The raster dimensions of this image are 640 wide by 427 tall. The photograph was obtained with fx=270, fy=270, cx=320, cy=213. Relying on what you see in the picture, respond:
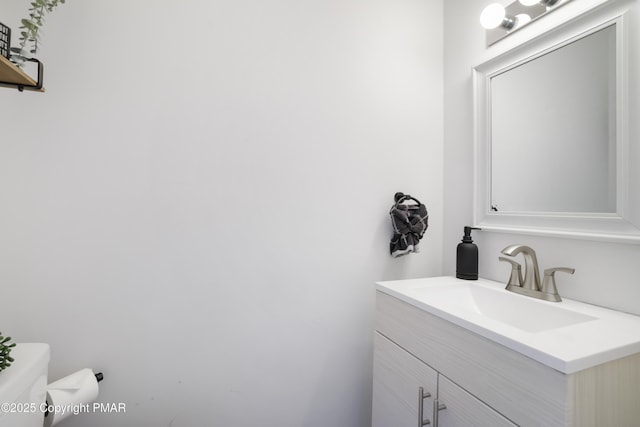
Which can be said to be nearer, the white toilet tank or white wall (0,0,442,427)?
the white toilet tank

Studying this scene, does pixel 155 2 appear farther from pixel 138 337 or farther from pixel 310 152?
pixel 138 337

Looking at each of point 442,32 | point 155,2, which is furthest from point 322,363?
point 442,32

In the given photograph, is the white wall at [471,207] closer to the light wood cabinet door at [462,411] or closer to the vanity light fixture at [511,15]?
the vanity light fixture at [511,15]

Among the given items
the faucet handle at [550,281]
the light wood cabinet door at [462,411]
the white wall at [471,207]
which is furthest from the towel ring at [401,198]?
the light wood cabinet door at [462,411]

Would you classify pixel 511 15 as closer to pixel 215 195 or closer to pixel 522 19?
pixel 522 19

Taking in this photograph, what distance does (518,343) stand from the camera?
578 millimetres

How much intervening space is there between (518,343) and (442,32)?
1.52 metres

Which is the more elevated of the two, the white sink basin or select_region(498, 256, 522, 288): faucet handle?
select_region(498, 256, 522, 288): faucet handle

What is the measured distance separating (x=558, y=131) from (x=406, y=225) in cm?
63

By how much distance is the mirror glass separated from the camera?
84cm

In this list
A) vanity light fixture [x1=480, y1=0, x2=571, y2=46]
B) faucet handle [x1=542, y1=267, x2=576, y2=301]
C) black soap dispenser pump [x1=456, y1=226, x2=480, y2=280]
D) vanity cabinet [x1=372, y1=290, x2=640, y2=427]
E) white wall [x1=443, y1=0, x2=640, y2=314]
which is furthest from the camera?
black soap dispenser pump [x1=456, y1=226, x2=480, y2=280]

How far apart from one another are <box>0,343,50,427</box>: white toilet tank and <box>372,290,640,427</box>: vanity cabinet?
101cm

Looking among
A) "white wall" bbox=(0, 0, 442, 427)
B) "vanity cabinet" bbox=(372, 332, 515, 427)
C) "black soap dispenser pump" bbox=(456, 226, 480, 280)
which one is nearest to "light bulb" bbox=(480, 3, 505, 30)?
"white wall" bbox=(0, 0, 442, 427)

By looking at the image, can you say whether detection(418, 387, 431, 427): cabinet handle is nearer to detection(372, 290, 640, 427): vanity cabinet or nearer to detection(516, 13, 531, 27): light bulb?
detection(372, 290, 640, 427): vanity cabinet
